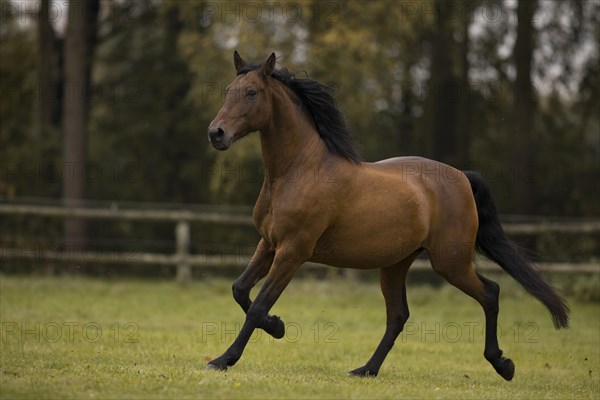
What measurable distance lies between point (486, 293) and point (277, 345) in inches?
114

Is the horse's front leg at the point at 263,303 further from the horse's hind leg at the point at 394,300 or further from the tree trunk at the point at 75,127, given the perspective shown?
the tree trunk at the point at 75,127

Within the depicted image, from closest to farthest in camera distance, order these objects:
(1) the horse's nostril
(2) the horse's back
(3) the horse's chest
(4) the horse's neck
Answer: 1. (1) the horse's nostril
2. (3) the horse's chest
3. (4) the horse's neck
4. (2) the horse's back

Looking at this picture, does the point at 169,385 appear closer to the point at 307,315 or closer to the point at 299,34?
the point at 307,315

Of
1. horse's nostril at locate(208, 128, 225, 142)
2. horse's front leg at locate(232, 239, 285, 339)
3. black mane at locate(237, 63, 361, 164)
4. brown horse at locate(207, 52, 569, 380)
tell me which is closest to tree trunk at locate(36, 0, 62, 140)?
black mane at locate(237, 63, 361, 164)

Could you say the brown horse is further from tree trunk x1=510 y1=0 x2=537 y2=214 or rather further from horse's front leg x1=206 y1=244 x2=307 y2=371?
tree trunk x1=510 y1=0 x2=537 y2=214

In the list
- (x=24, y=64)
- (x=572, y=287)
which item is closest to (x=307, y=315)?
(x=572, y=287)

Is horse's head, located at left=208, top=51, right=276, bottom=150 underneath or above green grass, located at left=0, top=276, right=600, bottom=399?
above

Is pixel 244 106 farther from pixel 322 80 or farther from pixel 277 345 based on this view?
pixel 322 80

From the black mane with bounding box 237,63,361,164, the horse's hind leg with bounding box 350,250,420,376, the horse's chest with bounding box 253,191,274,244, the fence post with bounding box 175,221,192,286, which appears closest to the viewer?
the horse's chest with bounding box 253,191,274,244

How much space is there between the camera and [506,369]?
24.3ft

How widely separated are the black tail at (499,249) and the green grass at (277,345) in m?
0.81

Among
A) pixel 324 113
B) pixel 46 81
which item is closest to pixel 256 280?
pixel 324 113

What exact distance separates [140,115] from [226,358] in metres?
15.9

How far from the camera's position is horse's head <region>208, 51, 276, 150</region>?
640 cm
